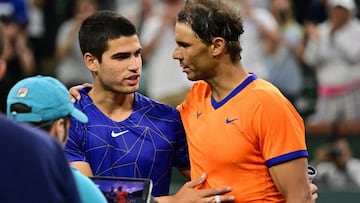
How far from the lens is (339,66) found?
8789mm

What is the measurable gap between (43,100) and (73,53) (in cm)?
589

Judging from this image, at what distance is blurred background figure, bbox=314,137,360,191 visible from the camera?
8289 millimetres

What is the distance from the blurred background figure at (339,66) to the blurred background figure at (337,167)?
Answer: 35 centimetres

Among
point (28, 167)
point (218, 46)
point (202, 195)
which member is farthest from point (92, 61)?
point (28, 167)

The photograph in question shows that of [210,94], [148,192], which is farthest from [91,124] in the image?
[148,192]

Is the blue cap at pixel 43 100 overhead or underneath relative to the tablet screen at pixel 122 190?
overhead

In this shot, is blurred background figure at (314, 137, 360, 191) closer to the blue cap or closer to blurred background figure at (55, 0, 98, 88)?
blurred background figure at (55, 0, 98, 88)

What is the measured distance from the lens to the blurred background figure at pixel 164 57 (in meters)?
8.66

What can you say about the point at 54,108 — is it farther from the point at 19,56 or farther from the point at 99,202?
the point at 19,56

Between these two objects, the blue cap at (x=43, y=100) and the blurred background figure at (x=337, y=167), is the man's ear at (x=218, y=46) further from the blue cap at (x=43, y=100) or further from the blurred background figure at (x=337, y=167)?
the blurred background figure at (x=337, y=167)

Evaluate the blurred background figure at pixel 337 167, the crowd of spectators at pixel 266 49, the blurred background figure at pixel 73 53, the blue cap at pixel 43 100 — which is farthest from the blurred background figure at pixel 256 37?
the blue cap at pixel 43 100

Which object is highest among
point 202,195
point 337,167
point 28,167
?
point 28,167

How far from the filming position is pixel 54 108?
11.2 feet

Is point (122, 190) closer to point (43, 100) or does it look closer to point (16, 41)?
point (43, 100)
